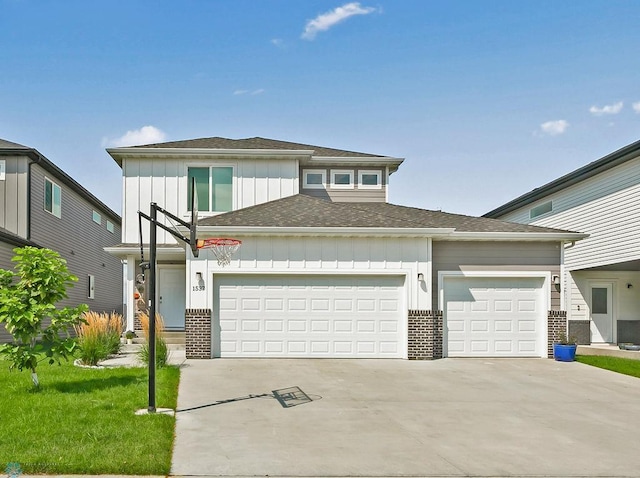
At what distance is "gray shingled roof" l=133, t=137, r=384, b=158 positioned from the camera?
18.8 m

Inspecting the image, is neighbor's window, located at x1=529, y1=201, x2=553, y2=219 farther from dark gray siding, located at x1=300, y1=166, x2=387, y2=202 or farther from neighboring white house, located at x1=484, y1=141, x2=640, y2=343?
dark gray siding, located at x1=300, y1=166, x2=387, y2=202

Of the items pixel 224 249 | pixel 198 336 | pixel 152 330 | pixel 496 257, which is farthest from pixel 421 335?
pixel 152 330

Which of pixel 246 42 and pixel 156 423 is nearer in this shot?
pixel 156 423

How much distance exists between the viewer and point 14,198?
62.2 ft

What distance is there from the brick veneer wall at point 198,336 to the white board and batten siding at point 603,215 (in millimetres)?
13042

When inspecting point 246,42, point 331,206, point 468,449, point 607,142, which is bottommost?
point 468,449

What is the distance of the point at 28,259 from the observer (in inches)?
364

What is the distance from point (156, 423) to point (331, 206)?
9.82 m

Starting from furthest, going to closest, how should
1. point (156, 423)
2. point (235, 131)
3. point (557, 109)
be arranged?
point (235, 131)
point (557, 109)
point (156, 423)

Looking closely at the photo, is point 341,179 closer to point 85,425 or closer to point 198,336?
point 198,336

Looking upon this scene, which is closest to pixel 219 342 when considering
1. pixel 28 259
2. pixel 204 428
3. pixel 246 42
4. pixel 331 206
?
pixel 331 206

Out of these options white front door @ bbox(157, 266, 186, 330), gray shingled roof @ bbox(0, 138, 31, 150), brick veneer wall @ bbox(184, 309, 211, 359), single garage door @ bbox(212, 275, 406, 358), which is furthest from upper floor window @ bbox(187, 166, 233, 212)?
gray shingled roof @ bbox(0, 138, 31, 150)

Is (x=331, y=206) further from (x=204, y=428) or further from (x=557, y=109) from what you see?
(x=204, y=428)

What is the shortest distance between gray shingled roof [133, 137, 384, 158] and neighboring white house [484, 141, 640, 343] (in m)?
7.50
